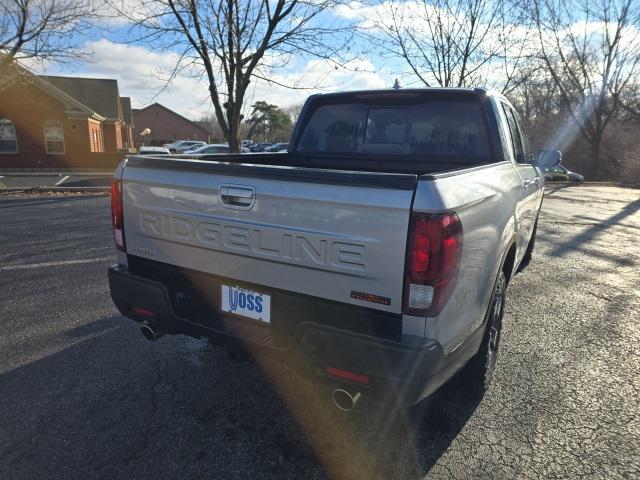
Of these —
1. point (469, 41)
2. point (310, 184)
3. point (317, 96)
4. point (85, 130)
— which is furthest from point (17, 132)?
point (310, 184)

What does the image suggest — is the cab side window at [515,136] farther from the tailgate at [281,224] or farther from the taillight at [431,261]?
the tailgate at [281,224]

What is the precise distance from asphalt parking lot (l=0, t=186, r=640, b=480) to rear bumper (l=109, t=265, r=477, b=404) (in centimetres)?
57

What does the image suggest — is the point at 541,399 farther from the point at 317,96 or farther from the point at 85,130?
the point at 85,130

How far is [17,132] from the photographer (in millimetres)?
26891

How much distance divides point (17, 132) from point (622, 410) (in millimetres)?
31972

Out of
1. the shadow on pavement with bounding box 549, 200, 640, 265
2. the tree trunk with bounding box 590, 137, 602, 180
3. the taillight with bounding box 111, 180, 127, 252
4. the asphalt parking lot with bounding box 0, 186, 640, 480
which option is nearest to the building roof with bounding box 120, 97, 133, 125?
the tree trunk with bounding box 590, 137, 602, 180

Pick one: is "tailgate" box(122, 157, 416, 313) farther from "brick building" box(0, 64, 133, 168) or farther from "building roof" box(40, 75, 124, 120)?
"building roof" box(40, 75, 124, 120)

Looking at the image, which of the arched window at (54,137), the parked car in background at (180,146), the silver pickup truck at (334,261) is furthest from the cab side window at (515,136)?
the arched window at (54,137)

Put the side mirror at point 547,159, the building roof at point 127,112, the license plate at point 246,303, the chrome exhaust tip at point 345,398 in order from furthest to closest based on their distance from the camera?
1. the building roof at point 127,112
2. the side mirror at point 547,159
3. the license plate at point 246,303
4. the chrome exhaust tip at point 345,398

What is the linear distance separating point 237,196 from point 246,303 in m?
0.61

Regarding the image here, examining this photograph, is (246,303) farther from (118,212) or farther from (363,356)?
(118,212)

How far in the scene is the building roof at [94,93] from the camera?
111 ft

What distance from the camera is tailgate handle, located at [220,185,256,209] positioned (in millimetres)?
2355

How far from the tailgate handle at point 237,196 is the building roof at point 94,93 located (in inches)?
1437
